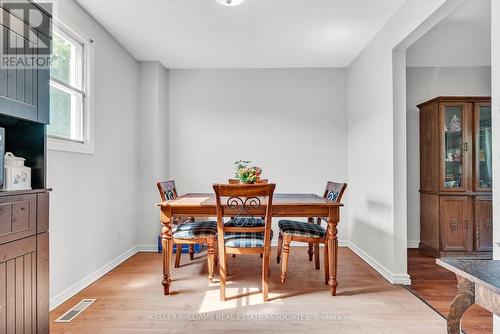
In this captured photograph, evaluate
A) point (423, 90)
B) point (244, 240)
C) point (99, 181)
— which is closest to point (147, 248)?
point (99, 181)

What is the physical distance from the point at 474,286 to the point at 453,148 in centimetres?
292

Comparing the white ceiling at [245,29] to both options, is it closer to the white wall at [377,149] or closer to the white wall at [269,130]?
the white wall at [377,149]

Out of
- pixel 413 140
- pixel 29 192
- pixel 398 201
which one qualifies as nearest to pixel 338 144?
pixel 413 140

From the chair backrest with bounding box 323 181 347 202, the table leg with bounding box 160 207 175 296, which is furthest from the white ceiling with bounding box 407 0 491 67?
the table leg with bounding box 160 207 175 296

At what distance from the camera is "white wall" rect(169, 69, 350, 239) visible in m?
4.02

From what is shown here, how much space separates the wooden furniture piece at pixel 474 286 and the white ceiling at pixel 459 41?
233cm

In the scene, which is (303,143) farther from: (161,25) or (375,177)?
(161,25)

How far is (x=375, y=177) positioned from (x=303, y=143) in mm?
1201

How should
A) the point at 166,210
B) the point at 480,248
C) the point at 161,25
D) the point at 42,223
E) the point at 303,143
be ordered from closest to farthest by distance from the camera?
the point at 42,223, the point at 166,210, the point at 161,25, the point at 480,248, the point at 303,143

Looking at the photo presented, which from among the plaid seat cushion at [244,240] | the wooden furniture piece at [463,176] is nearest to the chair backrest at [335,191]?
the plaid seat cushion at [244,240]

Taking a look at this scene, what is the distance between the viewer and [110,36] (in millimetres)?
3062

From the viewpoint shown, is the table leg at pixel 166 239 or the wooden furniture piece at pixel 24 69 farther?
the table leg at pixel 166 239

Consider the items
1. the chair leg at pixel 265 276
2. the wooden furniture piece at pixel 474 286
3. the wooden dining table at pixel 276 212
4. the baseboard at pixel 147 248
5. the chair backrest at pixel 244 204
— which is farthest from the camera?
the baseboard at pixel 147 248

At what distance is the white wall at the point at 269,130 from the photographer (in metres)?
4.02
